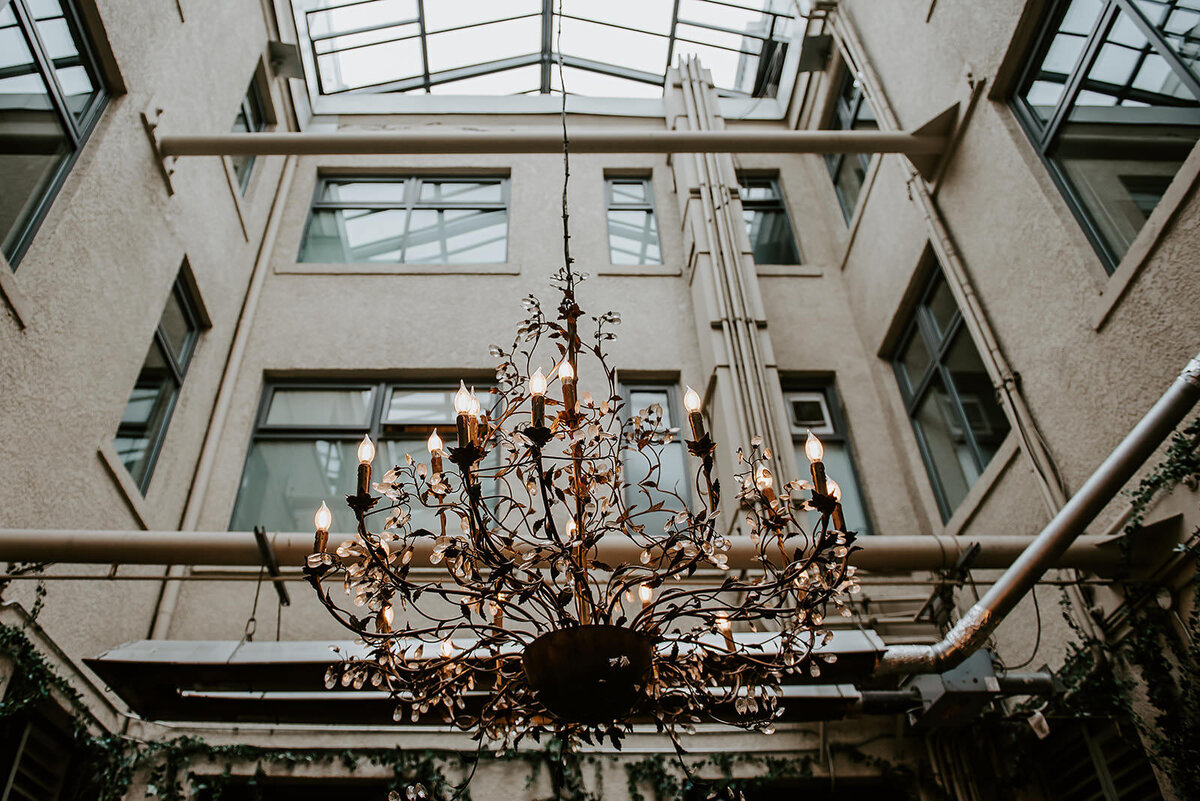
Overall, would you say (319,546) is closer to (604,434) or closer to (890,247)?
(604,434)

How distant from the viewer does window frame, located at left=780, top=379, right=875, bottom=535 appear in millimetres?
7738

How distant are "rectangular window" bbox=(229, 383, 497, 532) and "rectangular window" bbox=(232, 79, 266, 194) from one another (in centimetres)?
245

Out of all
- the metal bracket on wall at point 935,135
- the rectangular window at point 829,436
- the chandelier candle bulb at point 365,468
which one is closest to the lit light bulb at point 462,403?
the chandelier candle bulb at point 365,468

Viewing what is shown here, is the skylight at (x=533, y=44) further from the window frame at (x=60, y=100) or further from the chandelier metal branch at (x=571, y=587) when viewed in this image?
the chandelier metal branch at (x=571, y=587)

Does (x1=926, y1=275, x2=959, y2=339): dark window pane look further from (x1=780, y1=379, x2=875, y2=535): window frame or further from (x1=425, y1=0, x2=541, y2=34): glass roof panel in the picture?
(x1=425, y1=0, x2=541, y2=34): glass roof panel

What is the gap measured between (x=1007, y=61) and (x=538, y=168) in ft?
18.6

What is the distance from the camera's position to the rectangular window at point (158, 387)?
21.5ft

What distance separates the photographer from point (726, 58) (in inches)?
459

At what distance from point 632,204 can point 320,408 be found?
4572 millimetres

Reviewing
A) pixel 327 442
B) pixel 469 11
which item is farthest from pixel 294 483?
pixel 469 11

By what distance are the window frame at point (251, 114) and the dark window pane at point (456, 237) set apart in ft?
5.89

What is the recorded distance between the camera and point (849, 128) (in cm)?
945

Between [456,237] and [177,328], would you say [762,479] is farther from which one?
[456,237]

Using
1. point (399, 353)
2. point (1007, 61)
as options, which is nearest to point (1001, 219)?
point (1007, 61)
